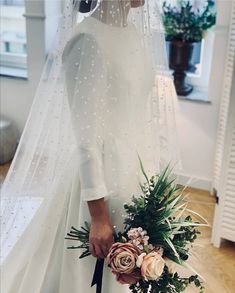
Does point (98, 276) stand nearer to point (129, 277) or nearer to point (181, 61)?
point (129, 277)

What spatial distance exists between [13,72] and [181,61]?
4.77 feet

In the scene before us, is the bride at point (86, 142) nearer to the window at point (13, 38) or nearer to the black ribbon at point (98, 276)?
the black ribbon at point (98, 276)

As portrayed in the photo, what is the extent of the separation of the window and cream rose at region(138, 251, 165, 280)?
266 centimetres

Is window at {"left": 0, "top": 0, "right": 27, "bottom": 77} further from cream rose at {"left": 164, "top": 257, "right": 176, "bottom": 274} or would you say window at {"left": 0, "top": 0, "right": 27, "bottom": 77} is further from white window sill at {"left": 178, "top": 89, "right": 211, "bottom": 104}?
cream rose at {"left": 164, "top": 257, "right": 176, "bottom": 274}

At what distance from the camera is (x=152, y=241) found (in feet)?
3.74

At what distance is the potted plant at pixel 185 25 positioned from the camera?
2.63 meters

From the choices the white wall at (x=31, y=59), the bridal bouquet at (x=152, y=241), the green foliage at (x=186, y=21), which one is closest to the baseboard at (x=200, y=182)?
the green foliage at (x=186, y=21)

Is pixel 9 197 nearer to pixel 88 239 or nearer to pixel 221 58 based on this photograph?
pixel 88 239

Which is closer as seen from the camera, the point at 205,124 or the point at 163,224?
the point at 163,224

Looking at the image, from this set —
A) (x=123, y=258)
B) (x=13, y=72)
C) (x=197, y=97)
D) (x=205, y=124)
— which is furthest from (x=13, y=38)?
(x=123, y=258)

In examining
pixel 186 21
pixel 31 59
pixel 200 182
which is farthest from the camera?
pixel 31 59

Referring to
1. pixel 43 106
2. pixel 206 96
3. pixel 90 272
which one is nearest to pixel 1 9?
pixel 206 96

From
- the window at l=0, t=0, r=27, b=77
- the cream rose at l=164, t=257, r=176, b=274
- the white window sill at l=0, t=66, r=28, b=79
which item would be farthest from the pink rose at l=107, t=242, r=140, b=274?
the window at l=0, t=0, r=27, b=77

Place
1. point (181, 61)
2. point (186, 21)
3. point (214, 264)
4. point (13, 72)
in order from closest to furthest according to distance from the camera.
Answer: point (214, 264) → point (186, 21) → point (181, 61) → point (13, 72)
